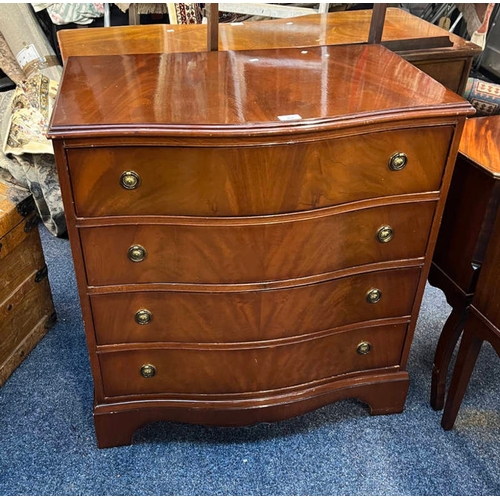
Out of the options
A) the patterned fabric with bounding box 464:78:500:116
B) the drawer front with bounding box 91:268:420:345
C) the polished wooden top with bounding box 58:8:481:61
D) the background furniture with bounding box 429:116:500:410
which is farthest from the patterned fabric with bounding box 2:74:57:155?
the patterned fabric with bounding box 464:78:500:116

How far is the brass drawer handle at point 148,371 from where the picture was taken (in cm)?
149

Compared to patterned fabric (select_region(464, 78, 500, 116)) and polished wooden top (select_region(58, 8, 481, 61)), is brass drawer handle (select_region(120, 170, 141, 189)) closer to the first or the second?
polished wooden top (select_region(58, 8, 481, 61))

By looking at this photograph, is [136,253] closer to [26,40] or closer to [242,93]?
[242,93]

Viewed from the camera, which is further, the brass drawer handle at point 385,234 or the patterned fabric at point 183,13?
the patterned fabric at point 183,13

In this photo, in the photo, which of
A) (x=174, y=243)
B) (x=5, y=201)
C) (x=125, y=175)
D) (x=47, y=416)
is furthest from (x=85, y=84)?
(x=47, y=416)

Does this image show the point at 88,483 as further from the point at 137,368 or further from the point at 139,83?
the point at 139,83

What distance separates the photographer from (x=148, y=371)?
1.49m

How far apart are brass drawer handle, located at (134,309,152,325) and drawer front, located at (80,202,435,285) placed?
0.09m

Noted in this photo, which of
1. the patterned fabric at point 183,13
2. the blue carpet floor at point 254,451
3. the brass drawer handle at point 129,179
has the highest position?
the patterned fabric at point 183,13

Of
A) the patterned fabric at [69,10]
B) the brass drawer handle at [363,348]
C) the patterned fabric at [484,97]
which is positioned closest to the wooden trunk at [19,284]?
the brass drawer handle at [363,348]

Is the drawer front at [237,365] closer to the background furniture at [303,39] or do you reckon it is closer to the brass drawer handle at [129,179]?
the brass drawer handle at [129,179]

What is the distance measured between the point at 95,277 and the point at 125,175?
0.29 metres

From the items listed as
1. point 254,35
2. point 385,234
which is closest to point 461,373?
point 385,234

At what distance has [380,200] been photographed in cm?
132
